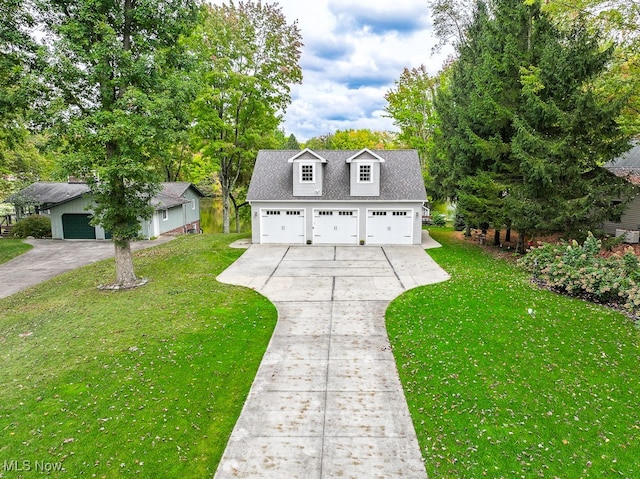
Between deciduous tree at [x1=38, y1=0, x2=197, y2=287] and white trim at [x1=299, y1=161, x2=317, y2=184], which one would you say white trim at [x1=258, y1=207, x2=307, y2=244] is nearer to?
white trim at [x1=299, y1=161, x2=317, y2=184]

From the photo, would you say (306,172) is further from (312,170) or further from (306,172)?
(312,170)

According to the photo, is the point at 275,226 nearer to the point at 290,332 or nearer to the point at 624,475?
the point at 290,332

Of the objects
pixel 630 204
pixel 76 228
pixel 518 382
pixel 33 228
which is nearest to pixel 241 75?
pixel 76 228

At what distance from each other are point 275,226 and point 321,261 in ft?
15.9

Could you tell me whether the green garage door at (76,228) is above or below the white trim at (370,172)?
below

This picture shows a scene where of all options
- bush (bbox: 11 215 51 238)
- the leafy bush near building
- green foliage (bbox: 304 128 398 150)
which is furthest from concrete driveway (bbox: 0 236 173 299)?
green foliage (bbox: 304 128 398 150)

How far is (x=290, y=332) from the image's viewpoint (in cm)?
1085

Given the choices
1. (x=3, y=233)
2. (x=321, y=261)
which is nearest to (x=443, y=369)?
(x=321, y=261)

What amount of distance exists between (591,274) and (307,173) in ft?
45.2

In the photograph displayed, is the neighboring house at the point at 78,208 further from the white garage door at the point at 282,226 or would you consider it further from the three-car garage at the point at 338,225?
the three-car garage at the point at 338,225

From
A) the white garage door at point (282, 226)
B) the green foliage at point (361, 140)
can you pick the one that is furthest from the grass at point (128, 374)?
the green foliage at point (361, 140)

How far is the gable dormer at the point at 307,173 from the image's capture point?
2173 cm

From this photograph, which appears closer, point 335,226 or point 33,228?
point 335,226

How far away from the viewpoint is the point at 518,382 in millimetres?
8188
